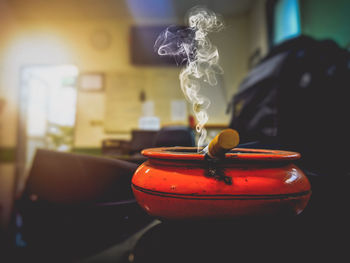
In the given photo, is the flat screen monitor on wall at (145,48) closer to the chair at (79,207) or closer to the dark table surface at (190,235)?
the chair at (79,207)

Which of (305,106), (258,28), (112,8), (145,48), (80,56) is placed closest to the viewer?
→ (305,106)

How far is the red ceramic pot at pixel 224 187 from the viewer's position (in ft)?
1.30

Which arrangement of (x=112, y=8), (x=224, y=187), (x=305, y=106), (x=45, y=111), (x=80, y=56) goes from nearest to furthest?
(x=224, y=187) → (x=305, y=106) → (x=112, y=8) → (x=80, y=56) → (x=45, y=111)

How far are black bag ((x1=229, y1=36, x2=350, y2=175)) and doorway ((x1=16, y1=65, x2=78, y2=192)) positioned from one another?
313 cm

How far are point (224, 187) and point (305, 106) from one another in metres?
0.90

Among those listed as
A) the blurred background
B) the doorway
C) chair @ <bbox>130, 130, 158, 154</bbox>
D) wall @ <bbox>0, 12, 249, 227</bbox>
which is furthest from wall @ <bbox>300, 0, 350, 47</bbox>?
the doorway

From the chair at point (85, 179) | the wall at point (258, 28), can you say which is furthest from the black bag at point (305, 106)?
the wall at point (258, 28)

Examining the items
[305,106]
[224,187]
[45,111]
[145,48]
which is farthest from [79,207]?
[45,111]

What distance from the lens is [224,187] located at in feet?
1.30

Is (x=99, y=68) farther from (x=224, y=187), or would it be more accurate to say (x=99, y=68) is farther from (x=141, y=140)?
(x=224, y=187)

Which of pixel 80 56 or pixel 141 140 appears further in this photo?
pixel 80 56

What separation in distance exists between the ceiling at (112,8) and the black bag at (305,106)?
2.28m

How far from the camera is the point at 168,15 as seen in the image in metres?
3.38

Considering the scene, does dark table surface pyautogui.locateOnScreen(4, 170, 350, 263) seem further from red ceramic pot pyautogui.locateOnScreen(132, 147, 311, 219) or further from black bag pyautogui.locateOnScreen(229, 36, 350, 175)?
black bag pyautogui.locateOnScreen(229, 36, 350, 175)
